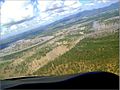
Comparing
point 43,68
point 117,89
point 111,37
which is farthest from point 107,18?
point 117,89

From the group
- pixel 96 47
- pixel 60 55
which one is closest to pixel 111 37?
pixel 96 47

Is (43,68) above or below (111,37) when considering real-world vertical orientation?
below

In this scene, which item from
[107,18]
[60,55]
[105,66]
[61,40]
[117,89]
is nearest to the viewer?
[117,89]

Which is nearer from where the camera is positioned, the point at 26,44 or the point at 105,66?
the point at 105,66

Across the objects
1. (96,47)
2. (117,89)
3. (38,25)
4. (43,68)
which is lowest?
(43,68)

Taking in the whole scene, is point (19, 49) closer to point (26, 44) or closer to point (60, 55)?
point (26, 44)

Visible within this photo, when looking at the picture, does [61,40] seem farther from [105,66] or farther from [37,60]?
[105,66]

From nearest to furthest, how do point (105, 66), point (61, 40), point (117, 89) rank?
point (117, 89) < point (105, 66) < point (61, 40)
